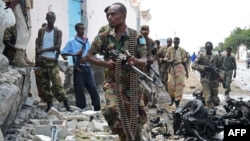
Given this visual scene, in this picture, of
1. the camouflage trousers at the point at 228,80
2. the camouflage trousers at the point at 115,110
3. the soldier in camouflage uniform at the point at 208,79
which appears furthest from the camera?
the camouflage trousers at the point at 228,80

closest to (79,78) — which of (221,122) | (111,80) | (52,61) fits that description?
(52,61)

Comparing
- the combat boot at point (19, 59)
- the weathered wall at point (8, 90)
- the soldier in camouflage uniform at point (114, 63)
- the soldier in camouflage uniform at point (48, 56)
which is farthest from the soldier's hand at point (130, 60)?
the soldier in camouflage uniform at point (48, 56)

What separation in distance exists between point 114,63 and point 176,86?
18.7 ft

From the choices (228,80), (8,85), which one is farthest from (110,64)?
(228,80)

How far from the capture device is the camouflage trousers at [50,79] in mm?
6934

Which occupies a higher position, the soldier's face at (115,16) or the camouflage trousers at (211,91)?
the soldier's face at (115,16)

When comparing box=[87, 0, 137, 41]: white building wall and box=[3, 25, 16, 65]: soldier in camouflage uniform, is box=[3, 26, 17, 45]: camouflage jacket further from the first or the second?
box=[87, 0, 137, 41]: white building wall

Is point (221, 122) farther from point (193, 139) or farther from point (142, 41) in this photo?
point (142, 41)

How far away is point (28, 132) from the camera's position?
5.46m

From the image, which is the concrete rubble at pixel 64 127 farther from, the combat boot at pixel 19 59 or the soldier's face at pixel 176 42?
the soldier's face at pixel 176 42

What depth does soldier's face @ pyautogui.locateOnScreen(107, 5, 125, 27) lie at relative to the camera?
409 cm

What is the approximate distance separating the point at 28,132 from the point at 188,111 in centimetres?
238

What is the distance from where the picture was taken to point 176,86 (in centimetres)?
961

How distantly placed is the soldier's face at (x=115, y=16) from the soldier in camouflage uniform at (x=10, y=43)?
2838 mm
